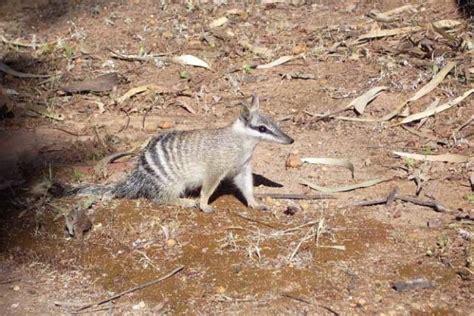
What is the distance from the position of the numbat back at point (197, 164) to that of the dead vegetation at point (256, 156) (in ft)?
0.59

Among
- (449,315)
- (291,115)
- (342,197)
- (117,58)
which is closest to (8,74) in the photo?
(117,58)

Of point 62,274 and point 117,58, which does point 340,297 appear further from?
point 117,58

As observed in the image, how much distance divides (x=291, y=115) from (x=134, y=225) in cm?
258

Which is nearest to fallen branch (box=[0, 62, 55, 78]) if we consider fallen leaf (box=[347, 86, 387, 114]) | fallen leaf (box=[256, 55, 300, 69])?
fallen leaf (box=[256, 55, 300, 69])

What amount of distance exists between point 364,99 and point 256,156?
1.47m

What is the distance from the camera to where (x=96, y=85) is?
336 inches

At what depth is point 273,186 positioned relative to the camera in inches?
249

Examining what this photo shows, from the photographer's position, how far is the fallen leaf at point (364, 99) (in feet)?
24.5

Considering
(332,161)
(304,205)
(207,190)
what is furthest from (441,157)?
(207,190)

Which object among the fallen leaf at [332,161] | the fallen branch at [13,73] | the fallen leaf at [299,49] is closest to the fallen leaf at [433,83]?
the fallen leaf at [332,161]

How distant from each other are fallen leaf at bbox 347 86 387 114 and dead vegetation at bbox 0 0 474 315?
19 millimetres

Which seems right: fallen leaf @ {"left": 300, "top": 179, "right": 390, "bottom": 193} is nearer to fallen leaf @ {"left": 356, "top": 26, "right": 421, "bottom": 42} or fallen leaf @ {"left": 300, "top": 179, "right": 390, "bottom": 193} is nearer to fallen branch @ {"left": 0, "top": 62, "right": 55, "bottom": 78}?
fallen leaf @ {"left": 356, "top": 26, "right": 421, "bottom": 42}

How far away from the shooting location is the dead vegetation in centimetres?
486

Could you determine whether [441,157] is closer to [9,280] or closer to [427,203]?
[427,203]
